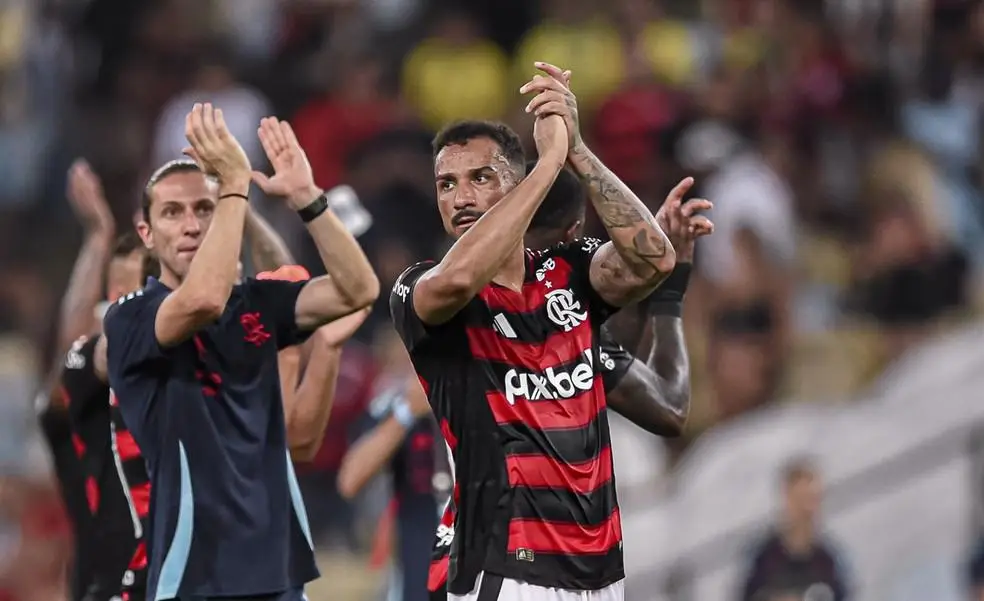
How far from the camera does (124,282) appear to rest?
7621 mm

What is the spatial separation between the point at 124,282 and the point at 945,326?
7.90 metres

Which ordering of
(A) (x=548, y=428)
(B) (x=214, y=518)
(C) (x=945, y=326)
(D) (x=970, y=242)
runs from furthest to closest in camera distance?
(D) (x=970, y=242) → (C) (x=945, y=326) → (B) (x=214, y=518) → (A) (x=548, y=428)

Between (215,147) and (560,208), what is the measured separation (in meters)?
1.45

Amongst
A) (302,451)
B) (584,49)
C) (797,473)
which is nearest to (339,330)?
(302,451)

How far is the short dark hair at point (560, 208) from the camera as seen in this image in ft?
22.4

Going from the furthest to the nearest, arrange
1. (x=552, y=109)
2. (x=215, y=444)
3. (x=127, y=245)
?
(x=127, y=245)
(x=215, y=444)
(x=552, y=109)

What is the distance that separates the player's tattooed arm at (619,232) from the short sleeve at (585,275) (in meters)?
0.05

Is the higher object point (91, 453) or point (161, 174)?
point (161, 174)

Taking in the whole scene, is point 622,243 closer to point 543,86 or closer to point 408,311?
point 543,86

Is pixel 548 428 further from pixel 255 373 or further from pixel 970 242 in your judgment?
pixel 970 242

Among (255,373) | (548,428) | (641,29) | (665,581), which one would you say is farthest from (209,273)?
(641,29)

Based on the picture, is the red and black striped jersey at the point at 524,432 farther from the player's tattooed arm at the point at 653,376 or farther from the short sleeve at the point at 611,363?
the player's tattooed arm at the point at 653,376

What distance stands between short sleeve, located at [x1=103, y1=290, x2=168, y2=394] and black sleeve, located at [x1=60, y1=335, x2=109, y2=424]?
0.91m

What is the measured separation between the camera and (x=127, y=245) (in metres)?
7.65
